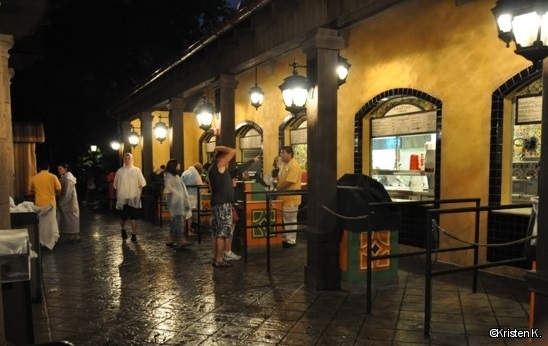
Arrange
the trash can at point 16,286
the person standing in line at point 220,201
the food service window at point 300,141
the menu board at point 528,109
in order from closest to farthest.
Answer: the trash can at point 16,286 → the menu board at point 528,109 → the person standing in line at point 220,201 → the food service window at point 300,141

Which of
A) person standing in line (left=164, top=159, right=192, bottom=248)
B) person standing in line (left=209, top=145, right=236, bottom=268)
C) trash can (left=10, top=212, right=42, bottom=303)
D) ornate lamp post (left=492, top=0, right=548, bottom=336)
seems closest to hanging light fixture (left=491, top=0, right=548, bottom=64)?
ornate lamp post (left=492, top=0, right=548, bottom=336)

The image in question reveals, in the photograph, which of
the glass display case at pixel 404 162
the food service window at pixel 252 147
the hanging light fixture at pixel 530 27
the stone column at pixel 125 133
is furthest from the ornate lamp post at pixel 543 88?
the stone column at pixel 125 133

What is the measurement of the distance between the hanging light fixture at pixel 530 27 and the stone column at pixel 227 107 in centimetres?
597

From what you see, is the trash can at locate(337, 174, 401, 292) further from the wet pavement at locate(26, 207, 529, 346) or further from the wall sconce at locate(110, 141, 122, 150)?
the wall sconce at locate(110, 141, 122, 150)

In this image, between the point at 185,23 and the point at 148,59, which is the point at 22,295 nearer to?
the point at 148,59

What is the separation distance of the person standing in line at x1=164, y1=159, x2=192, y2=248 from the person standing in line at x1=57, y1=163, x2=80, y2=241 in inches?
122

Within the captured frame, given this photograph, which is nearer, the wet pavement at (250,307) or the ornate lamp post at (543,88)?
the ornate lamp post at (543,88)

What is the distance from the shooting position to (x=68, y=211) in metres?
10.7

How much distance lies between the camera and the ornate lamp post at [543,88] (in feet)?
11.4

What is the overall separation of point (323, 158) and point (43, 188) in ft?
21.2

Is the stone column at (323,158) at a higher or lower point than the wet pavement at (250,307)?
higher

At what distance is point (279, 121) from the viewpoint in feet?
39.9

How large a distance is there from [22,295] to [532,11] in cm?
517

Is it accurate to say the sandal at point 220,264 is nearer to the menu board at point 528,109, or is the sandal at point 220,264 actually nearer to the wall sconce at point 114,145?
the menu board at point 528,109
